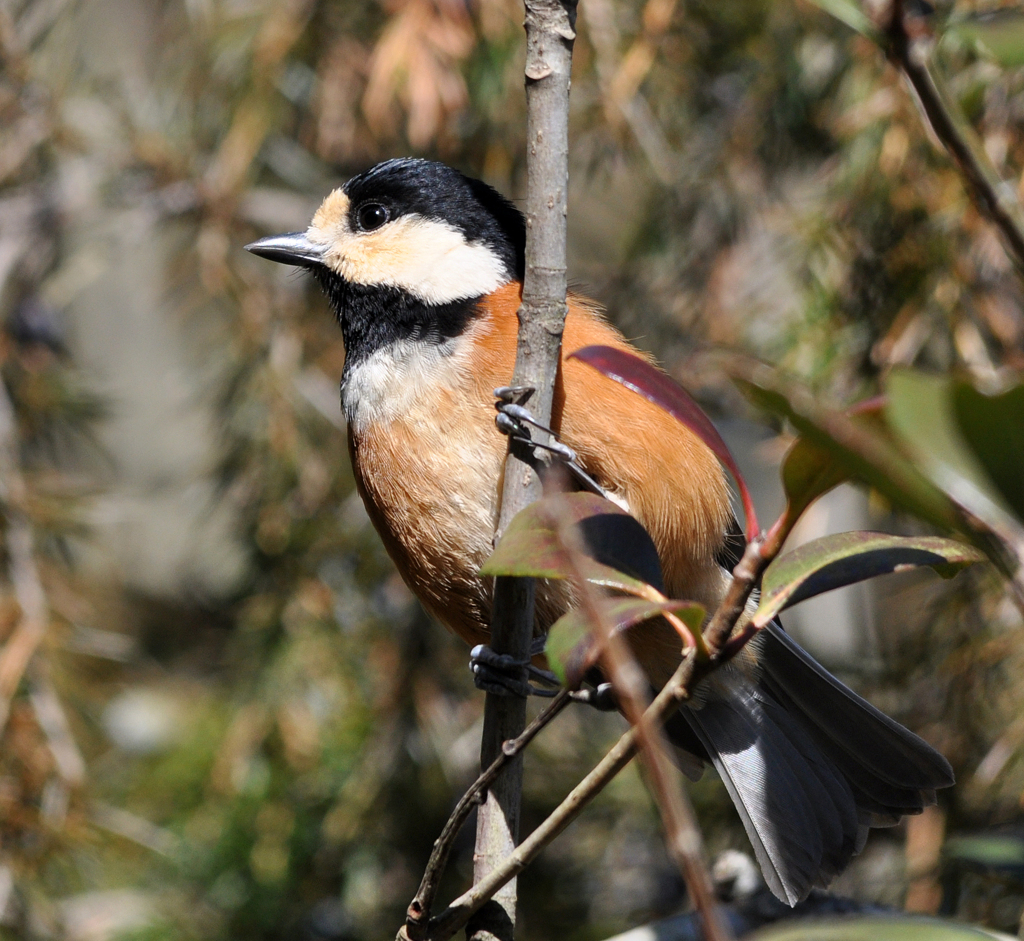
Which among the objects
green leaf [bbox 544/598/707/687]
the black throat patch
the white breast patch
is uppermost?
green leaf [bbox 544/598/707/687]

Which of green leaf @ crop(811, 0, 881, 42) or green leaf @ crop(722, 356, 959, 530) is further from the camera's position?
green leaf @ crop(811, 0, 881, 42)

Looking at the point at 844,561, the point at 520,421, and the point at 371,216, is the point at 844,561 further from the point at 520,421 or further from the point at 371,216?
the point at 371,216

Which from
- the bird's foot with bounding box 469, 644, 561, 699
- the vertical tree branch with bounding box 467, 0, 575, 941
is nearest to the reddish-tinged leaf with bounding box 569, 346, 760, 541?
the vertical tree branch with bounding box 467, 0, 575, 941

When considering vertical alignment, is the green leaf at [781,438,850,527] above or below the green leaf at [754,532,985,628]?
above

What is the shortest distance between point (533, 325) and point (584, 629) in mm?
664

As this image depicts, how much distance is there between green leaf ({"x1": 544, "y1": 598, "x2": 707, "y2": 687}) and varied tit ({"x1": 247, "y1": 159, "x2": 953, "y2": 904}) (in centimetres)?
92

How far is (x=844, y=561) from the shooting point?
3.55 feet

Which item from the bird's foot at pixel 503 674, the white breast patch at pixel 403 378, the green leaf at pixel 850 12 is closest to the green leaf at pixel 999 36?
the green leaf at pixel 850 12

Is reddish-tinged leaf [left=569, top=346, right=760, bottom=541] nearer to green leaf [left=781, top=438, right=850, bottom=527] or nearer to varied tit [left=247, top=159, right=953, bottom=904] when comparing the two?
green leaf [left=781, top=438, right=850, bottom=527]

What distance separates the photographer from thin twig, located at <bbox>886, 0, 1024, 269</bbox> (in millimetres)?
824

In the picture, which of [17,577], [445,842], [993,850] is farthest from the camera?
[17,577]

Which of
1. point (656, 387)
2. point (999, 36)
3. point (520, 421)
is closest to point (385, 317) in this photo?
point (520, 421)

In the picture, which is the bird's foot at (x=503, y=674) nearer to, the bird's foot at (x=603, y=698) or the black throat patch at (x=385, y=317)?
the bird's foot at (x=603, y=698)

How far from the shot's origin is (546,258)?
1539 millimetres
